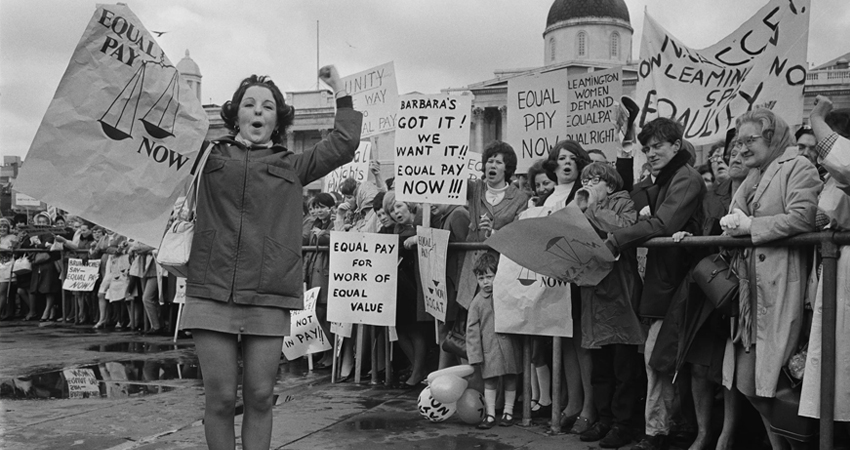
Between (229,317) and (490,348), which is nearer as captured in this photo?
(229,317)

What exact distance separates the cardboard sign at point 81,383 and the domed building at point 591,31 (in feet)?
203

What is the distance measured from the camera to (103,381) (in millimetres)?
8461

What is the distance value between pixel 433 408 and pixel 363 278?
2003 millimetres

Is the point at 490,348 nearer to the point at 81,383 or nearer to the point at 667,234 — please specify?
the point at 667,234

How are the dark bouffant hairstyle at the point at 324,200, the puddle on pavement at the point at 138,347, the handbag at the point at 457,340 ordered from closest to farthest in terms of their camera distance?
the handbag at the point at 457,340 → the dark bouffant hairstyle at the point at 324,200 → the puddle on pavement at the point at 138,347

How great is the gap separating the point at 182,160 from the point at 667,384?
345cm

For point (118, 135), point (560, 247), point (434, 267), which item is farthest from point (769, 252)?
point (118, 135)

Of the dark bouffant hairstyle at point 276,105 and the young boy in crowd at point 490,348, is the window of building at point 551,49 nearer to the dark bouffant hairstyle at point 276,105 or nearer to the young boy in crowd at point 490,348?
the young boy in crowd at point 490,348

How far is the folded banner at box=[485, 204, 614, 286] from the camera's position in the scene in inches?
215

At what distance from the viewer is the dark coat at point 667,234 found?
544 cm

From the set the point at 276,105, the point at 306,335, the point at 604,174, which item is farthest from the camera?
the point at 306,335

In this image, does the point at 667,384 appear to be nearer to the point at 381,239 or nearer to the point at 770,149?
the point at 770,149

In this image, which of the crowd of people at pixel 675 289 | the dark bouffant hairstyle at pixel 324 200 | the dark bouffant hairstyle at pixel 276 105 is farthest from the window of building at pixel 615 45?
the dark bouffant hairstyle at pixel 276 105

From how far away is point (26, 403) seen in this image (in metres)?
7.22
